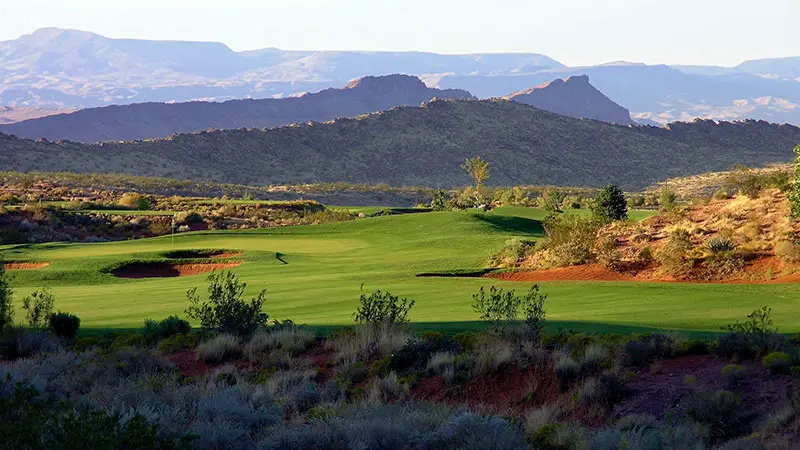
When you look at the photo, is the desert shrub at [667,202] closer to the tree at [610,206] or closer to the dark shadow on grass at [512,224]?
the tree at [610,206]

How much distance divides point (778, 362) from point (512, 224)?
2987 centimetres

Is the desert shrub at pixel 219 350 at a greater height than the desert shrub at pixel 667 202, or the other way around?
the desert shrub at pixel 667 202

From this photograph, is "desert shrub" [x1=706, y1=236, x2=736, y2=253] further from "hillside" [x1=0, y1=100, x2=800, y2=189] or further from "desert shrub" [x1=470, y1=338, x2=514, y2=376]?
"hillside" [x1=0, y1=100, x2=800, y2=189]

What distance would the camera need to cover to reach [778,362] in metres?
9.84

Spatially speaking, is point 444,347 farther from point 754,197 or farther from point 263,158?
point 263,158

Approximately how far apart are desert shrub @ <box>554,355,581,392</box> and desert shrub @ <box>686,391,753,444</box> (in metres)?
1.78

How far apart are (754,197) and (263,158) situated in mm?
82319

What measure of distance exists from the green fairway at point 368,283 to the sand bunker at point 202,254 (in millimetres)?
627

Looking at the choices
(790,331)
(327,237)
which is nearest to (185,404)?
(790,331)

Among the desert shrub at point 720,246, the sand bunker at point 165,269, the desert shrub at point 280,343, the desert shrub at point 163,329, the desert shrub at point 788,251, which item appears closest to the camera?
the desert shrub at point 280,343

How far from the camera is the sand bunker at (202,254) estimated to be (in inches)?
1176

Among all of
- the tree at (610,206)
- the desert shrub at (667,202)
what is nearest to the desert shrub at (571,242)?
the desert shrub at (667,202)

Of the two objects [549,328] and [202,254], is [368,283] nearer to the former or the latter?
[549,328]

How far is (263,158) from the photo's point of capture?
104562mm
